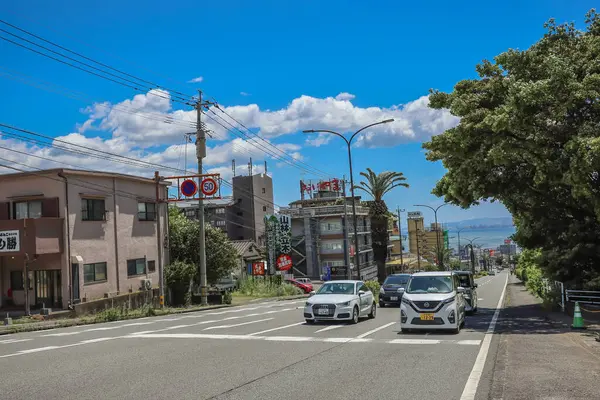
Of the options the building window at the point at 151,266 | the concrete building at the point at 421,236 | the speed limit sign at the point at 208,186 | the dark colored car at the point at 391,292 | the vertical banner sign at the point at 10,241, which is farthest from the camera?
the concrete building at the point at 421,236

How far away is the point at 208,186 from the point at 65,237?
313 inches

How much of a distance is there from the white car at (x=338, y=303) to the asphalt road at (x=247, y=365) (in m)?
1.63

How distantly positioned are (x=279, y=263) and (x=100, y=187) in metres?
29.5

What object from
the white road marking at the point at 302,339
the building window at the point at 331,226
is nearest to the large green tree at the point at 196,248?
the white road marking at the point at 302,339

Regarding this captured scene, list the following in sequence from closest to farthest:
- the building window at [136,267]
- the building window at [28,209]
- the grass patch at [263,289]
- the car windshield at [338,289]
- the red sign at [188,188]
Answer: the car windshield at [338,289]
the building window at [28,209]
the red sign at [188,188]
the building window at [136,267]
the grass patch at [263,289]

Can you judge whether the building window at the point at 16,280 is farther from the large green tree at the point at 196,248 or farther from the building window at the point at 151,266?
the large green tree at the point at 196,248

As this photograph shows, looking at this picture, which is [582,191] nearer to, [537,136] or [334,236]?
[537,136]

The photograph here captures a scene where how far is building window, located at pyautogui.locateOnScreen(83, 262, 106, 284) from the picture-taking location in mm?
30359

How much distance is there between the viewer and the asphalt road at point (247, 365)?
840cm

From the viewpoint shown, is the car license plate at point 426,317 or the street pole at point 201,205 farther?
the street pole at point 201,205

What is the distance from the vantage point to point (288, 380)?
9.17 metres

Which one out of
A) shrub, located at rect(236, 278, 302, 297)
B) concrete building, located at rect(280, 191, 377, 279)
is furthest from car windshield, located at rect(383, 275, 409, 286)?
concrete building, located at rect(280, 191, 377, 279)

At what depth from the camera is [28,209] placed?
30.2 meters

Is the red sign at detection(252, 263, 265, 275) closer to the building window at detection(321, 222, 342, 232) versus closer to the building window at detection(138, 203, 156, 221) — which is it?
the building window at detection(321, 222, 342, 232)
